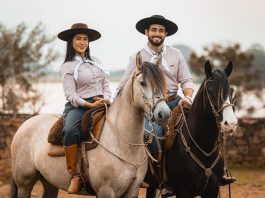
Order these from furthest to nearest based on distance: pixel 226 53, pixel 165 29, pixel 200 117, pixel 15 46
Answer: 1. pixel 226 53
2. pixel 15 46
3. pixel 165 29
4. pixel 200 117

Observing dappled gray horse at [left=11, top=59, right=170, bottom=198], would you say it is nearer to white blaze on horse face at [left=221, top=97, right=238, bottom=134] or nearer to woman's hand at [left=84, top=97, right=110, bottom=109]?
woman's hand at [left=84, top=97, right=110, bottom=109]

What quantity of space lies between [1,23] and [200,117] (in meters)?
23.1

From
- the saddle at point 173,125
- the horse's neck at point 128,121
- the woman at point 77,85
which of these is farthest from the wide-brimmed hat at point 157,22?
the horse's neck at point 128,121

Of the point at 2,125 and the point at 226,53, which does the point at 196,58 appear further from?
the point at 2,125

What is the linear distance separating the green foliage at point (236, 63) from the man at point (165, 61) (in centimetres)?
2581

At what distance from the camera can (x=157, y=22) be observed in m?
7.73

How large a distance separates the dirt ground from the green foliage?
17.7m

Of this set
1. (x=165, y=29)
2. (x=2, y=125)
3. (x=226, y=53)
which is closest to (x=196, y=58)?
(x=226, y=53)

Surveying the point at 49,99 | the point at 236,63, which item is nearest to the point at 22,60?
the point at 49,99

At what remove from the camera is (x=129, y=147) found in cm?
665

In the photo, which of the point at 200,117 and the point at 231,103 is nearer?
the point at 231,103

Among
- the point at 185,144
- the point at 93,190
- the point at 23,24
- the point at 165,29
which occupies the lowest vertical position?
the point at 93,190

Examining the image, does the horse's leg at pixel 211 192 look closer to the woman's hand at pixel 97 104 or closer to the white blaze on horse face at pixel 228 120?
the white blaze on horse face at pixel 228 120

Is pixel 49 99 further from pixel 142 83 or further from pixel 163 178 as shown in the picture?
pixel 142 83
